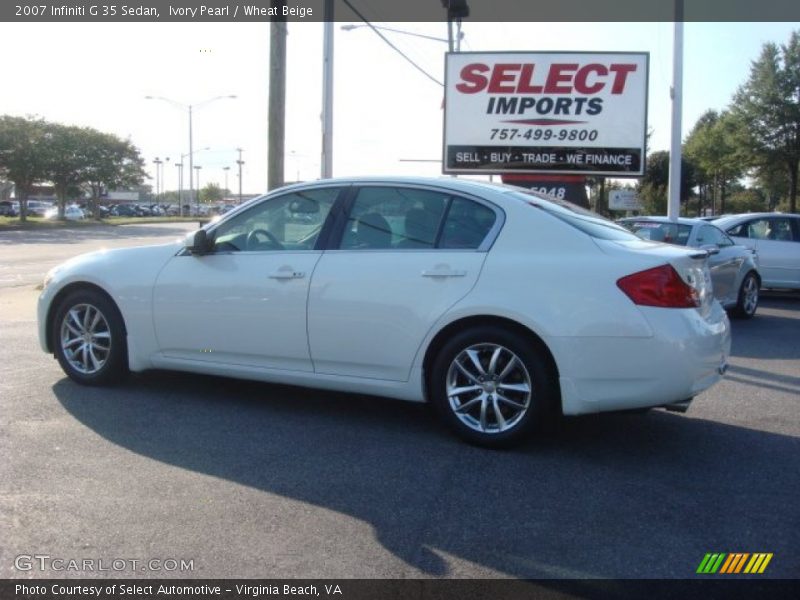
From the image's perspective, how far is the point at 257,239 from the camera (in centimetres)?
573

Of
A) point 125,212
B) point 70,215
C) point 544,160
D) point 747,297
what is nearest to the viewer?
point 747,297

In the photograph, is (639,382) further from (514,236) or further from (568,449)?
(514,236)

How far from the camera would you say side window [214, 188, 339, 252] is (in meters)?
5.55

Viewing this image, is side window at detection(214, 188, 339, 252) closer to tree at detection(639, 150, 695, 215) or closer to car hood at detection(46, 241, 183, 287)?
car hood at detection(46, 241, 183, 287)

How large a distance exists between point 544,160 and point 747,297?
16.3ft

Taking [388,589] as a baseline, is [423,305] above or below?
above

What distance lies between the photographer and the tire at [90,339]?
19.7 ft

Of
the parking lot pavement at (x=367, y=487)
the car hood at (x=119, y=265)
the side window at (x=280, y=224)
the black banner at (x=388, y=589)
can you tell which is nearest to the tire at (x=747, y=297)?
the parking lot pavement at (x=367, y=487)

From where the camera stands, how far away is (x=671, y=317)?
454cm

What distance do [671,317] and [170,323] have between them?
3390 millimetres

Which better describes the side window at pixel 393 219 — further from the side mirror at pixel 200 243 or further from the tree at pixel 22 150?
the tree at pixel 22 150

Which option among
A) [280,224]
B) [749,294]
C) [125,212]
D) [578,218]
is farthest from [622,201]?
[125,212]

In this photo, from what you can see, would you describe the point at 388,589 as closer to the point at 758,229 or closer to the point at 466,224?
the point at 466,224
